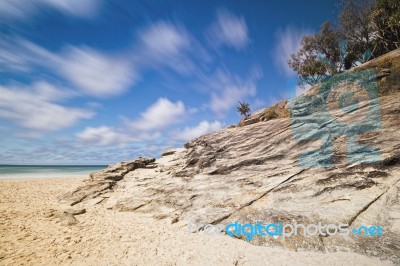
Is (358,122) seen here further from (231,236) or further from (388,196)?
(231,236)

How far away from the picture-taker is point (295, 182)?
15.4 m

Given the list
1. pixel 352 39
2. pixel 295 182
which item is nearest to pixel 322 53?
pixel 352 39

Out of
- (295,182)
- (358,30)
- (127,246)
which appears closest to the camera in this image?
(127,246)

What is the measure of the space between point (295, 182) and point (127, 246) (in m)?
Answer: 11.5

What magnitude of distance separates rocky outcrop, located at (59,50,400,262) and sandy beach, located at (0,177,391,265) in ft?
2.68

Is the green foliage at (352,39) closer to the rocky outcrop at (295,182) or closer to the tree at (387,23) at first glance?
the tree at (387,23)

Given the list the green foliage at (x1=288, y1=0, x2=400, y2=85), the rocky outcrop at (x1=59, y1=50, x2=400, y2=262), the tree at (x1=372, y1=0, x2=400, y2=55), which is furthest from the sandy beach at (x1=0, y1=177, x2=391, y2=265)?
the tree at (x1=372, y1=0, x2=400, y2=55)

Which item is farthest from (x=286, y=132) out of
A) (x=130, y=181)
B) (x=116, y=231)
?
(x=130, y=181)

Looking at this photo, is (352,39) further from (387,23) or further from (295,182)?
(295,182)

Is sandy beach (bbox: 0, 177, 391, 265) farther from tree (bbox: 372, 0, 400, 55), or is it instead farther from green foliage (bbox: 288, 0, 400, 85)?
tree (bbox: 372, 0, 400, 55)

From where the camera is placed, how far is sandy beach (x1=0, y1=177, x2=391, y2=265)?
10328 mm

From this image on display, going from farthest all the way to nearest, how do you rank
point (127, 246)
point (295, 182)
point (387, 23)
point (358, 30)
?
1. point (358, 30)
2. point (387, 23)
3. point (295, 182)
4. point (127, 246)

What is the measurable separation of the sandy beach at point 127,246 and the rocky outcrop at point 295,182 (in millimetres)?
816

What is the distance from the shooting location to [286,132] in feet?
65.2
